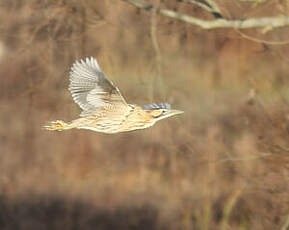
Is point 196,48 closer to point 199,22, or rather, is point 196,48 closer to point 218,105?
point 218,105

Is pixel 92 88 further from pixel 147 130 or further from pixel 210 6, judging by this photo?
pixel 147 130

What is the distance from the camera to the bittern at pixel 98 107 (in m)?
4.87

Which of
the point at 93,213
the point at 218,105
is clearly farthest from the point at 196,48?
the point at 93,213

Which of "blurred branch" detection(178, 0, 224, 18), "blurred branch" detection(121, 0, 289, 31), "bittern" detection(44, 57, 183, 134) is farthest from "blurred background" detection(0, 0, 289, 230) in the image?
"bittern" detection(44, 57, 183, 134)

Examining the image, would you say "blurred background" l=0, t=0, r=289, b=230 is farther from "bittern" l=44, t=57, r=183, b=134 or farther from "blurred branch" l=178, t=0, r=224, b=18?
"bittern" l=44, t=57, r=183, b=134

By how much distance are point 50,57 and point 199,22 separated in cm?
128

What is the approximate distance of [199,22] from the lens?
6512mm

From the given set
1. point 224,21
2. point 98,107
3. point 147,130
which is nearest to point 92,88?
point 98,107

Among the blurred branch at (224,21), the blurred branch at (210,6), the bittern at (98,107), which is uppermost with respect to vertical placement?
the blurred branch at (210,6)

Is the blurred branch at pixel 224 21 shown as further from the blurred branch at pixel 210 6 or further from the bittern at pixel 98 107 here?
the bittern at pixel 98 107

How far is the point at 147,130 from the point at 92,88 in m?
2.97

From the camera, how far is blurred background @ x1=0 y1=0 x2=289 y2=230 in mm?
6594

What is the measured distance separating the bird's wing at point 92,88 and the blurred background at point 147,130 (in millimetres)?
1249

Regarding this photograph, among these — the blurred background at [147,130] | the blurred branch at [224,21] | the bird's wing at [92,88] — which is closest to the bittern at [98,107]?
the bird's wing at [92,88]
